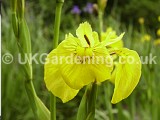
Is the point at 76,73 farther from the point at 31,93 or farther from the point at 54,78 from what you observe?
the point at 31,93

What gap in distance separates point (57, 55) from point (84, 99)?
0.13 meters

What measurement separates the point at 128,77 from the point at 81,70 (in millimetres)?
90

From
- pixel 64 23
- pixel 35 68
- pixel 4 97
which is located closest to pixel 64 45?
pixel 4 97

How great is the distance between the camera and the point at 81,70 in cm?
63

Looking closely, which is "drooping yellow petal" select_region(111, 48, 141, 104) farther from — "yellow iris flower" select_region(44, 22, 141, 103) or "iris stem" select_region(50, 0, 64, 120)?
"iris stem" select_region(50, 0, 64, 120)

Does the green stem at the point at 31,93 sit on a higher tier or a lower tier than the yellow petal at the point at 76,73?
lower

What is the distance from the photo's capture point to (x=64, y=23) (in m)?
5.22

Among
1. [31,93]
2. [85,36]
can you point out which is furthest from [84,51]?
[31,93]

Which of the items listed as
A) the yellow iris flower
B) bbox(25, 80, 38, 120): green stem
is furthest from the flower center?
bbox(25, 80, 38, 120): green stem

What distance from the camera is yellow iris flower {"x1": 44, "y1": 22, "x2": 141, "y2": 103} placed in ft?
2.06

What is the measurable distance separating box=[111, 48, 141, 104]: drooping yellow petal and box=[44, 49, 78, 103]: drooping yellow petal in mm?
92

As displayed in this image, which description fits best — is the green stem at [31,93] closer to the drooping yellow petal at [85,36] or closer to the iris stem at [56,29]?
the iris stem at [56,29]

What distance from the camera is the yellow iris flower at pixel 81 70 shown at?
0.63 m

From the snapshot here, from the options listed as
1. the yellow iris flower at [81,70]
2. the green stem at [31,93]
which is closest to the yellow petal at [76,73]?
the yellow iris flower at [81,70]
